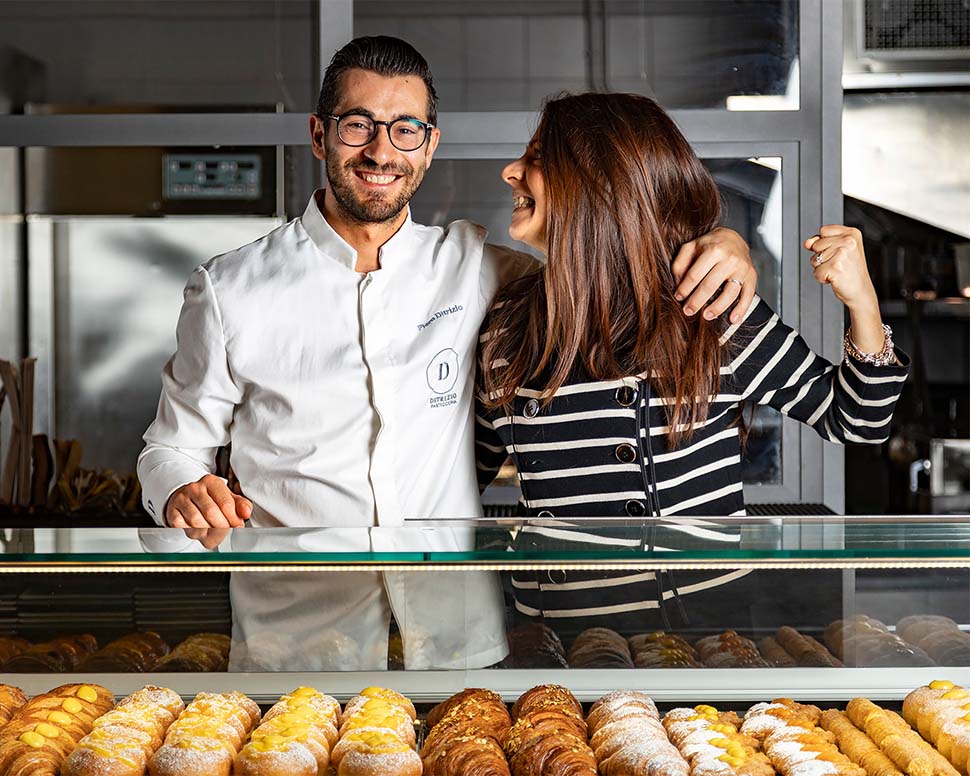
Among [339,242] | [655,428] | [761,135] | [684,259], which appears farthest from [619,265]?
[761,135]

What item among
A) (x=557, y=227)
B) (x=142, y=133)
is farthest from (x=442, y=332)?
(x=142, y=133)

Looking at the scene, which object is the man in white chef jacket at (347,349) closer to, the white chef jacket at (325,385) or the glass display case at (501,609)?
the white chef jacket at (325,385)

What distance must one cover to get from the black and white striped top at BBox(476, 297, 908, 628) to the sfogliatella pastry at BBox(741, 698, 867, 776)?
0.43 m

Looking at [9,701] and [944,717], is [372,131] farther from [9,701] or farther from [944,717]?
[944,717]

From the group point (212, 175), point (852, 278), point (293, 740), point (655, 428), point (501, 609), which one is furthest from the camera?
point (212, 175)

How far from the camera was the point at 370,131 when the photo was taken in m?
1.65

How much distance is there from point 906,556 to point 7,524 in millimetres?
2364

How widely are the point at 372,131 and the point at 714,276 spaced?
55 centimetres

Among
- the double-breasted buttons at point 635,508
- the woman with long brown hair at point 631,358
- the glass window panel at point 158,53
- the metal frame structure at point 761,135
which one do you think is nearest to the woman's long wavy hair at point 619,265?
the woman with long brown hair at point 631,358

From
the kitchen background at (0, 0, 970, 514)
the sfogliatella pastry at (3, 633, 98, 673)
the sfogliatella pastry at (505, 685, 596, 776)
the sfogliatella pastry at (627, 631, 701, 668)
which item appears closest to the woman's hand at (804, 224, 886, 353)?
the sfogliatella pastry at (627, 631, 701, 668)

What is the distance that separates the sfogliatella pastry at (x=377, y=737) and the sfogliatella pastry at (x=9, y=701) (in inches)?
13.8

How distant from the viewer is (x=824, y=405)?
5.19ft

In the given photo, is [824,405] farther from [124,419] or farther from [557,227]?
[124,419]

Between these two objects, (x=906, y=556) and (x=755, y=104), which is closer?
(x=906, y=556)
